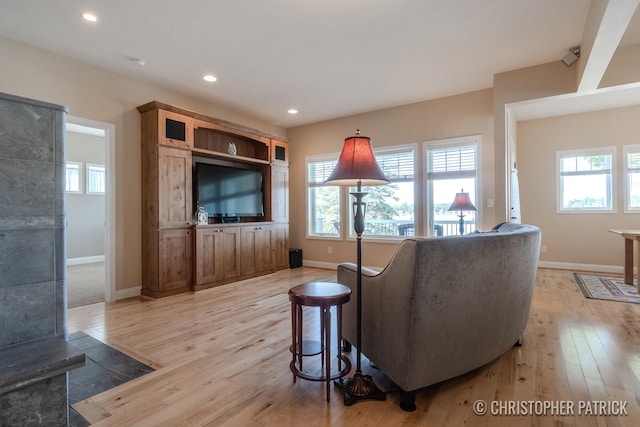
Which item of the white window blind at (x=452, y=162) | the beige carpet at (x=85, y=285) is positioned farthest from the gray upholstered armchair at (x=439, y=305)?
the beige carpet at (x=85, y=285)

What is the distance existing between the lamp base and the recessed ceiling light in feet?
11.7

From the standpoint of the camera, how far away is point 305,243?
637 cm

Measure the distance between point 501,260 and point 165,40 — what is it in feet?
11.6

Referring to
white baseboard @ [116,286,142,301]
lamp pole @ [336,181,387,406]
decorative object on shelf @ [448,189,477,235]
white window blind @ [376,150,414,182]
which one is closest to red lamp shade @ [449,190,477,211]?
decorative object on shelf @ [448,189,477,235]

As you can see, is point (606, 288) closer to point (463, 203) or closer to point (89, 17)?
point (463, 203)

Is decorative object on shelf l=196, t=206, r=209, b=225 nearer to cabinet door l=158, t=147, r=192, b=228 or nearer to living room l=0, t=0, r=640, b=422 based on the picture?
cabinet door l=158, t=147, r=192, b=228

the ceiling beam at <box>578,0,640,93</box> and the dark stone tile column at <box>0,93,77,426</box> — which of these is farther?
the ceiling beam at <box>578,0,640,93</box>

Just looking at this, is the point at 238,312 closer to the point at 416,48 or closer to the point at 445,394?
the point at 445,394

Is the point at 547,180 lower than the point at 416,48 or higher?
lower

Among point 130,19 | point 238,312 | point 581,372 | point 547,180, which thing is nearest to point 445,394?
point 581,372

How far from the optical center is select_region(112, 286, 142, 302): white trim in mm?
3928

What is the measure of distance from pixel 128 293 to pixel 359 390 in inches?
136

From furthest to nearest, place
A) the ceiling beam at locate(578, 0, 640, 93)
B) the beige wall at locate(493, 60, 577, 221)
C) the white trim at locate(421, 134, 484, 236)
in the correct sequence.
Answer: the white trim at locate(421, 134, 484, 236), the beige wall at locate(493, 60, 577, 221), the ceiling beam at locate(578, 0, 640, 93)

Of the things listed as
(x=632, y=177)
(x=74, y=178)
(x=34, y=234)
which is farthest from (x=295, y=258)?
(x=632, y=177)
